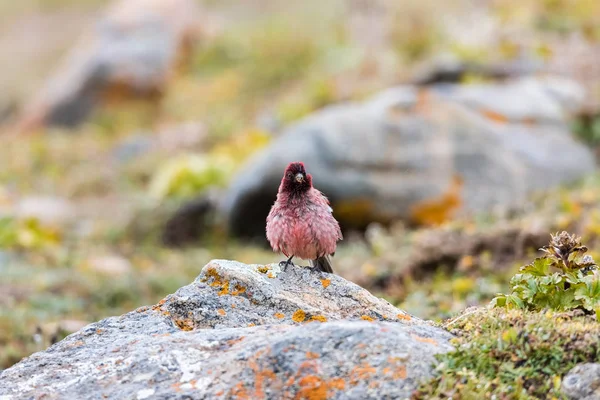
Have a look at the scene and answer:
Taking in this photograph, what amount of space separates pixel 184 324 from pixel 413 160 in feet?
26.5

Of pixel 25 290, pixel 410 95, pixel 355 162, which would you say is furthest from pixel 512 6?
pixel 25 290

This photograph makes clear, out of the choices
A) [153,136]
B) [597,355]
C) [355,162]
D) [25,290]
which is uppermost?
[153,136]

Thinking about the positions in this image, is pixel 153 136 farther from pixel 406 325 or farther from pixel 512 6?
pixel 406 325

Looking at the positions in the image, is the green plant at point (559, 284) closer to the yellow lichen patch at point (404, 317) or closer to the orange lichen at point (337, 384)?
the yellow lichen patch at point (404, 317)

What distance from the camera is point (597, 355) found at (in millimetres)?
3182

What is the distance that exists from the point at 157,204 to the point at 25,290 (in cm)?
507

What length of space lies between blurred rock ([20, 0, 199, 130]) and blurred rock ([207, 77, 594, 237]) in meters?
11.8

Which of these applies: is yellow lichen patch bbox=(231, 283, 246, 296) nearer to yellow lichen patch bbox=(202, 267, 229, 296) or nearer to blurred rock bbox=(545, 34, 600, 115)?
yellow lichen patch bbox=(202, 267, 229, 296)

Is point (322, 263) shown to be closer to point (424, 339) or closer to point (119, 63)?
point (424, 339)

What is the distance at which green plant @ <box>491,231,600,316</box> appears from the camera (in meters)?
3.64

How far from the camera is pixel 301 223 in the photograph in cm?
493

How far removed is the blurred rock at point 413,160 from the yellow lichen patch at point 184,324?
748 centimetres

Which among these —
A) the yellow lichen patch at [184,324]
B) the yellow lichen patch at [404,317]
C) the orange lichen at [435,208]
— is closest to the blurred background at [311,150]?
the orange lichen at [435,208]

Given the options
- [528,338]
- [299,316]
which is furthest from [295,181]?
[528,338]
